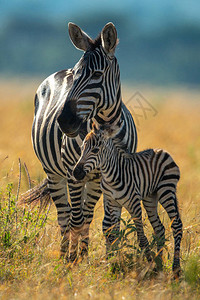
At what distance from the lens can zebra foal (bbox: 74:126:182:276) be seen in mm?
5500

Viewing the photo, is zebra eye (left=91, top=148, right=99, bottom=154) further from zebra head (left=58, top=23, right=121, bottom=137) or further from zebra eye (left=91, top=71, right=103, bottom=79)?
zebra eye (left=91, top=71, right=103, bottom=79)

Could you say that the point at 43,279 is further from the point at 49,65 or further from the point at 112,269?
the point at 49,65

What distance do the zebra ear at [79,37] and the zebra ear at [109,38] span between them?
203mm

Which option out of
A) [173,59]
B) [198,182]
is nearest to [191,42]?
[173,59]

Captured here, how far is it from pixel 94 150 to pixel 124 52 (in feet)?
425

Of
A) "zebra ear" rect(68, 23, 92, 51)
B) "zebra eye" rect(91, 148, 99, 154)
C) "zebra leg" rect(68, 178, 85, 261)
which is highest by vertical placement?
"zebra ear" rect(68, 23, 92, 51)

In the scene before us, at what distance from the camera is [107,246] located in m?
6.08

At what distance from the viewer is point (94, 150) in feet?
17.9

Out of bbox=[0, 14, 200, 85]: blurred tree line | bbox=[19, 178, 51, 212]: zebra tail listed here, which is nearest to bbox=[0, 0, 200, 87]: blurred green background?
bbox=[0, 14, 200, 85]: blurred tree line

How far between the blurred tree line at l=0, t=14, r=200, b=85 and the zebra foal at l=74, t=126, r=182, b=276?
336ft

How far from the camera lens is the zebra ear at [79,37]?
5879mm

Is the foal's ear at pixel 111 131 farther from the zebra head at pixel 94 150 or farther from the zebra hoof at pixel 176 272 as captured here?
the zebra hoof at pixel 176 272

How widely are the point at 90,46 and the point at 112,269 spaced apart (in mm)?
2506

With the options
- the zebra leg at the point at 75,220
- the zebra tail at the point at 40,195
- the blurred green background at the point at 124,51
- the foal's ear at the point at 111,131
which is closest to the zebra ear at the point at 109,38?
the foal's ear at the point at 111,131
